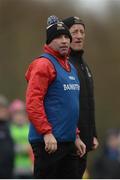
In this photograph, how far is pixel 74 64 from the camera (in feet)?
37.3

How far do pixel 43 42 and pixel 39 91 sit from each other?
2260 cm

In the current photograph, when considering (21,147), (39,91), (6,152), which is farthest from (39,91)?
(21,147)

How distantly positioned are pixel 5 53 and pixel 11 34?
709 mm

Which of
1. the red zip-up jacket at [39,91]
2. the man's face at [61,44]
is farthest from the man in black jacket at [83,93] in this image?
the red zip-up jacket at [39,91]

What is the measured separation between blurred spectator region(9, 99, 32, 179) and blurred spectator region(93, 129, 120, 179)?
216 cm

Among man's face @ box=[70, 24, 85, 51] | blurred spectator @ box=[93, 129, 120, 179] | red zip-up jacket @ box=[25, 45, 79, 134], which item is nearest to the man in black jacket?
man's face @ box=[70, 24, 85, 51]

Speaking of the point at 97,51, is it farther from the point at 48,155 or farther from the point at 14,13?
the point at 48,155

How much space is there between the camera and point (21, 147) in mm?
16094

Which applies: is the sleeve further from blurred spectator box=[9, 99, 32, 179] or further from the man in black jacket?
blurred spectator box=[9, 99, 32, 179]

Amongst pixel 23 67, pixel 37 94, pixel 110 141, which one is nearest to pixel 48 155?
pixel 37 94

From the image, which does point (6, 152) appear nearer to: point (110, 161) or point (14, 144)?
point (14, 144)

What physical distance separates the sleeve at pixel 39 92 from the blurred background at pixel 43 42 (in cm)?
2087

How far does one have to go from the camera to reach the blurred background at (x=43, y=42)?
33.2 meters

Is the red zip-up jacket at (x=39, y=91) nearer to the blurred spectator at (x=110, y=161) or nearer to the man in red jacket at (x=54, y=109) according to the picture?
the man in red jacket at (x=54, y=109)
